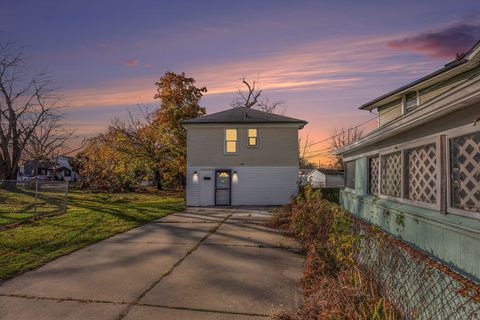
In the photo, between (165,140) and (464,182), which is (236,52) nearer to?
(464,182)

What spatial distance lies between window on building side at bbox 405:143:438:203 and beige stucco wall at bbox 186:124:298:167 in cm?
1304

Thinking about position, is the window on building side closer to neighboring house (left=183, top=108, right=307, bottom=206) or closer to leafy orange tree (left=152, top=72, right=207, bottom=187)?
neighboring house (left=183, top=108, right=307, bottom=206)

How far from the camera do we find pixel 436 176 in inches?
154

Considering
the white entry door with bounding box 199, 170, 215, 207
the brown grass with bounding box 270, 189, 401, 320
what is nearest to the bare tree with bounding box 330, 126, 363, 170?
the white entry door with bounding box 199, 170, 215, 207

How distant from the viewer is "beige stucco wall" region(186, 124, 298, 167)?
18.1 metres

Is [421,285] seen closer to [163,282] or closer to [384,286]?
[384,286]

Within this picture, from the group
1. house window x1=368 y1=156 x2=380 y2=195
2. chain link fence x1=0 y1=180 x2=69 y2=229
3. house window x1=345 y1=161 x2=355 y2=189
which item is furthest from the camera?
chain link fence x1=0 y1=180 x2=69 y2=229

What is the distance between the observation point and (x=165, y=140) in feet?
87.1

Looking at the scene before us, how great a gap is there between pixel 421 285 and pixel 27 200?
57.1ft

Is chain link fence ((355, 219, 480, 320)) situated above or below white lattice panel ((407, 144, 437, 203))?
below

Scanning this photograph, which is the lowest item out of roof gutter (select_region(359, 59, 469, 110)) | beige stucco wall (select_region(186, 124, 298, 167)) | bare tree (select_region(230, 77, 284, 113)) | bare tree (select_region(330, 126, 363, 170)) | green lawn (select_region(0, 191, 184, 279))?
green lawn (select_region(0, 191, 184, 279))

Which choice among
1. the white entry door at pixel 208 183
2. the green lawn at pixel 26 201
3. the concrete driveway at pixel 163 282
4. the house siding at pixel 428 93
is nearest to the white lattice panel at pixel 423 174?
the house siding at pixel 428 93

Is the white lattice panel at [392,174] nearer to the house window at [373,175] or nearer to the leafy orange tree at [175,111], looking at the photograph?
the house window at [373,175]

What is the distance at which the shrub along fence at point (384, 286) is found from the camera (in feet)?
9.85
